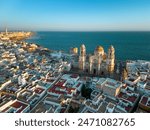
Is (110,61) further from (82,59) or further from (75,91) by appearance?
(75,91)

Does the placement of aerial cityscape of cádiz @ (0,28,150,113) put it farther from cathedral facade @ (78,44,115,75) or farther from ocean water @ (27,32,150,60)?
ocean water @ (27,32,150,60)

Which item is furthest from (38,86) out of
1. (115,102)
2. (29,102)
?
(115,102)

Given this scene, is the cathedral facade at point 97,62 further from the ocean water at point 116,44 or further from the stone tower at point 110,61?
the ocean water at point 116,44

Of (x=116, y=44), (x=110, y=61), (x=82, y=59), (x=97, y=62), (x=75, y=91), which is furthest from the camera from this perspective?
(x=116, y=44)

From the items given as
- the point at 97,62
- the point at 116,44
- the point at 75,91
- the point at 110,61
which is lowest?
the point at 75,91

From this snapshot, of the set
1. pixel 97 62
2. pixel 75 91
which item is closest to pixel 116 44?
pixel 97 62

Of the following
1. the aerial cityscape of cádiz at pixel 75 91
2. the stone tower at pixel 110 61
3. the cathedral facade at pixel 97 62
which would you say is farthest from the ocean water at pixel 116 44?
the aerial cityscape of cádiz at pixel 75 91

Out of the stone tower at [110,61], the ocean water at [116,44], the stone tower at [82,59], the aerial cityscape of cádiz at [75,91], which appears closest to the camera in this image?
the aerial cityscape of cádiz at [75,91]

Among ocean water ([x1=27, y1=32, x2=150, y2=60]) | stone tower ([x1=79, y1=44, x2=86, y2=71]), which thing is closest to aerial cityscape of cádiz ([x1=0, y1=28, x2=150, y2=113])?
stone tower ([x1=79, y1=44, x2=86, y2=71])
